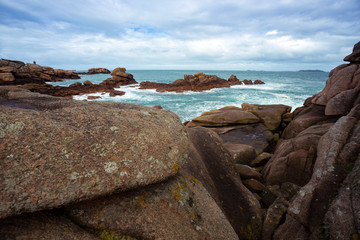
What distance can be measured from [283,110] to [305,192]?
700 inches

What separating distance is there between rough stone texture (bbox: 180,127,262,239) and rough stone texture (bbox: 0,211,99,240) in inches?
112

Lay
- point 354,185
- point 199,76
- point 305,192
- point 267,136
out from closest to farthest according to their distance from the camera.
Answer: point 354,185, point 305,192, point 267,136, point 199,76

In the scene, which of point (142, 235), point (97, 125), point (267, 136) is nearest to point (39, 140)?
point (97, 125)

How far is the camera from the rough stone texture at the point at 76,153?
219cm

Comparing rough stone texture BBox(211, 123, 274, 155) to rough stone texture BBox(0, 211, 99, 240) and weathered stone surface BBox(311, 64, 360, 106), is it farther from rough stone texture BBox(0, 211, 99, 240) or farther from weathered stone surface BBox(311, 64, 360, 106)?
rough stone texture BBox(0, 211, 99, 240)

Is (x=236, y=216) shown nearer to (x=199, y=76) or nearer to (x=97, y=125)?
(x=97, y=125)

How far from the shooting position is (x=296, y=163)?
26.9 ft

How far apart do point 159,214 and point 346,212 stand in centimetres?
378

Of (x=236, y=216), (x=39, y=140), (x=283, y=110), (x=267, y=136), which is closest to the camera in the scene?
(x=39, y=140)

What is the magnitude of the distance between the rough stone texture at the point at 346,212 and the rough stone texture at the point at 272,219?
188 centimetres

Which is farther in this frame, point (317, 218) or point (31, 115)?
point (317, 218)

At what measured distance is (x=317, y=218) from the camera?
14.0 ft

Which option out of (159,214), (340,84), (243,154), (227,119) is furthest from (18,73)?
(340,84)

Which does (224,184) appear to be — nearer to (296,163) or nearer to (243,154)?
(296,163)
